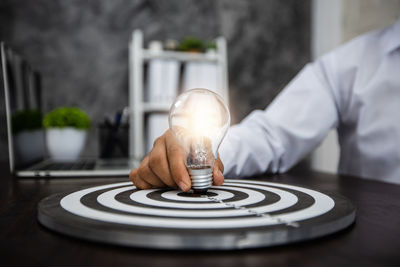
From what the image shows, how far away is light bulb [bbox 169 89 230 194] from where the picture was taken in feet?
1.53

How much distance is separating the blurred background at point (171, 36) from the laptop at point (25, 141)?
664 millimetres

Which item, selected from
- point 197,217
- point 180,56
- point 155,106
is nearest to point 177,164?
point 197,217

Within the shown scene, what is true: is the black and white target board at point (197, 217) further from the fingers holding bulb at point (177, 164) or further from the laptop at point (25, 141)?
the laptop at point (25, 141)

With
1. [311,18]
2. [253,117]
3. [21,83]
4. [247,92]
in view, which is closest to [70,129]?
[21,83]

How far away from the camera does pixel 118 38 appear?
1.83 meters

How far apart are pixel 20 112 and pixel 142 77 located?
0.92m

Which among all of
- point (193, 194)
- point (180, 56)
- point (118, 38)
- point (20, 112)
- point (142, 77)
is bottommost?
point (193, 194)

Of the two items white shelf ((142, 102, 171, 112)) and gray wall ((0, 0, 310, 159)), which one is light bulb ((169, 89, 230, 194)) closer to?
white shelf ((142, 102, 171, 112))

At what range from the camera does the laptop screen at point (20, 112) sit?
0.79 metres

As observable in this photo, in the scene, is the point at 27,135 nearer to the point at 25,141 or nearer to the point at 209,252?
the point at 25,141

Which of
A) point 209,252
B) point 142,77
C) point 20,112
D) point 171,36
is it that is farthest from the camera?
point 171,36

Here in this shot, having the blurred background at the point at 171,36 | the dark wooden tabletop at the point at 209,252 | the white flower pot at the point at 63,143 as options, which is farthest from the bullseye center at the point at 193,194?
the blurred background at the point at 171,36

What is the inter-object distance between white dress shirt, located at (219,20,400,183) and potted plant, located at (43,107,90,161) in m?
0.52

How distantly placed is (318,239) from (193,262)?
0.12 m
